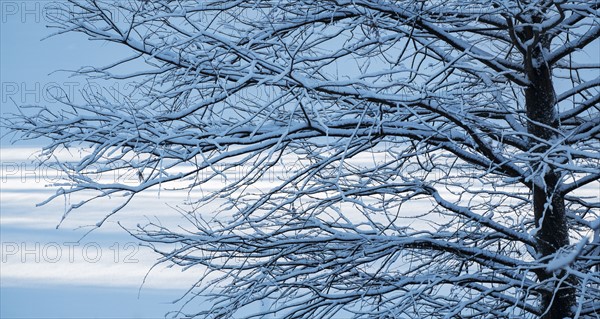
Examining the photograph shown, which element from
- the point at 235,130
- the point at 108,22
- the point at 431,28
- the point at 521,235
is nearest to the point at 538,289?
the point at 521,235

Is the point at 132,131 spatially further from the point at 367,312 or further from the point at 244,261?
the point at 367,312

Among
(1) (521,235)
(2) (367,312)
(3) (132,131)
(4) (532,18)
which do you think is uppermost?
(4) (532,18)

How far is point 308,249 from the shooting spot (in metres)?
6.55

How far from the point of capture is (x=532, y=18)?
6152mm

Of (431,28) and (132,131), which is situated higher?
(431,28)

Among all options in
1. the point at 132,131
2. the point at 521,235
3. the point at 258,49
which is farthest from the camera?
the point at 258,49

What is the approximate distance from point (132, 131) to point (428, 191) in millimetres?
2646

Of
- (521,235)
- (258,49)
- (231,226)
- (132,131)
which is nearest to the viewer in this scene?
(132,131)

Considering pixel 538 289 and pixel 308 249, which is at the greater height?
pixel 308 249

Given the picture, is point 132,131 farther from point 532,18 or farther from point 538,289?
point 538,289

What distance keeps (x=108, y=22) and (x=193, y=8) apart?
2.26 feet

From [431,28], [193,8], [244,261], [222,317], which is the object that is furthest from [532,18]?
[222,317]

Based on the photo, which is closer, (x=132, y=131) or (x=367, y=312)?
(x=132, y=131)

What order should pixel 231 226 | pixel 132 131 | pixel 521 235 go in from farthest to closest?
pixel 521 235 < pixel 231 226 < pixel 132 131
